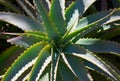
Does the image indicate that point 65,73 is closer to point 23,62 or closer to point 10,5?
point 23,62

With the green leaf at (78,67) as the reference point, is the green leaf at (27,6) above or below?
above

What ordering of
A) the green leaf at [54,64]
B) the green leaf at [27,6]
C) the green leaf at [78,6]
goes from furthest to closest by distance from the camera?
the green leaf at [27,6] < the green leaf at [78,6] < the green leaf at [54,64]

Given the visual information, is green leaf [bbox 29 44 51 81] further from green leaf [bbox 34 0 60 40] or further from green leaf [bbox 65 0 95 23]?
green leaf [bbox 65 0 95 23]

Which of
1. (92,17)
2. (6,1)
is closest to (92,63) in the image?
(92,17)

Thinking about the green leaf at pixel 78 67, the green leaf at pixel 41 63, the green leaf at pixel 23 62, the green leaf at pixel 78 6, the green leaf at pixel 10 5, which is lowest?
the green leaf at pixel 78 67

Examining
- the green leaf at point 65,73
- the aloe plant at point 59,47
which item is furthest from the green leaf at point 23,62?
the green leaf at point 65,73

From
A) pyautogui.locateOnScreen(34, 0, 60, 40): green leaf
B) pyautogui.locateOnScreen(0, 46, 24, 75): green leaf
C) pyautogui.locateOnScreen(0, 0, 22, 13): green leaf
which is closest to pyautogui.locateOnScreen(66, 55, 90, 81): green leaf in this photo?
pyautogui.locateOnScreen(34, 0, 60, 40): green leaf

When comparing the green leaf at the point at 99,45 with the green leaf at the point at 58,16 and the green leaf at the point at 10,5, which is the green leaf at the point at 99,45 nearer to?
the green leaf at the point at 58,16

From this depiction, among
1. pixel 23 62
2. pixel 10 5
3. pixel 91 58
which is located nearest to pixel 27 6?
pixel 10 5
